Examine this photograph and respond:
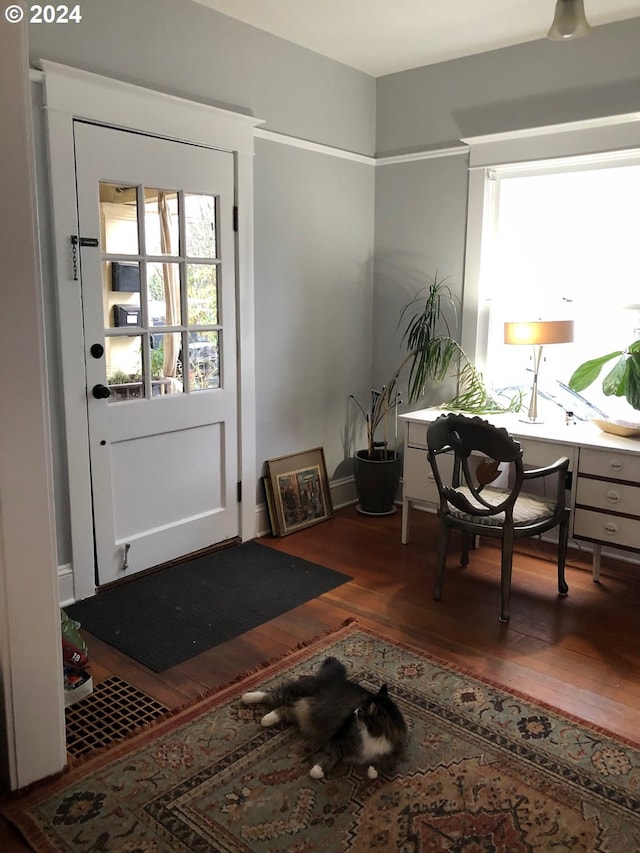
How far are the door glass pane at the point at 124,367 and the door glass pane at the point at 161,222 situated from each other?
422mm

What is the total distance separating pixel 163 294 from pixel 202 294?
23 centimetres

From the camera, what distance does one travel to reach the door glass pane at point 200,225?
132 inches

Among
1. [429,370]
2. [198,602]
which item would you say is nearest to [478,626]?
[198,602]

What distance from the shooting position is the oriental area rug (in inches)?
70.6

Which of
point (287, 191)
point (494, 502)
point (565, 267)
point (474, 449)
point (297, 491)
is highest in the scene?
point (287, 191)

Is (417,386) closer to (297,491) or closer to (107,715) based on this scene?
(297,491)

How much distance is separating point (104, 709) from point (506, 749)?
1.29 meters

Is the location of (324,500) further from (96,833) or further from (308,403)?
(96,833)

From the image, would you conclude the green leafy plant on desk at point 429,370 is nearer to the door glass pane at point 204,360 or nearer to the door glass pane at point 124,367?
the door glass pane at point 204,360

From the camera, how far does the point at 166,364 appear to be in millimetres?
3373

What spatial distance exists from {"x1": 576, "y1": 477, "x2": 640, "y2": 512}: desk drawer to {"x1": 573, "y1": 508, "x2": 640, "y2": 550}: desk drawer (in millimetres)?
36

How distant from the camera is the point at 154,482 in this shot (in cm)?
341

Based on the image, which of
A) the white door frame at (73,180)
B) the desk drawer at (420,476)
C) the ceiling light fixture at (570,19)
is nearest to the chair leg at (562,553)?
the desk drawer at (420,476)

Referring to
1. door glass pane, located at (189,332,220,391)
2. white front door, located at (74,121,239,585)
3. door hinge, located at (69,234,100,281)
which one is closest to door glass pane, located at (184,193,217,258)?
white front door, located at (74,121,239,585)
